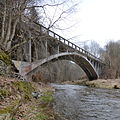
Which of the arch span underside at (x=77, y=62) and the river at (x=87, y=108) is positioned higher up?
the arch span underside at (x=77, y=62)

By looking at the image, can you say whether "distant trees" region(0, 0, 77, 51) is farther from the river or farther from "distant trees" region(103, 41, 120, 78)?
"distant trees" region(103, 41, 120, 78)

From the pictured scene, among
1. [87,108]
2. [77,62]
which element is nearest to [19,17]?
[87,108]

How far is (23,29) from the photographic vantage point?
13.5 metres

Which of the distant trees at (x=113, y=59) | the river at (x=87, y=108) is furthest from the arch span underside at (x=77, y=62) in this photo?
the river at (x=87, y=108)

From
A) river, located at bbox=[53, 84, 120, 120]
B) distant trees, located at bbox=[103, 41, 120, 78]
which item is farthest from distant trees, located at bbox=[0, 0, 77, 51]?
distant trees, located at bbox=[103, 41, 120, 78]

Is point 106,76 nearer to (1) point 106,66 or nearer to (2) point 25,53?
(1) point 106,66

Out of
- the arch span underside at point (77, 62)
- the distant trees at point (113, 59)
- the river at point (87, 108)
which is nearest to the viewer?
Result: the river at point (87, 108)

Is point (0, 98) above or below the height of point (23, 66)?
below

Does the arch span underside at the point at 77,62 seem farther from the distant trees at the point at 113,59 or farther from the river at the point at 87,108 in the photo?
the river at the point at 87,108

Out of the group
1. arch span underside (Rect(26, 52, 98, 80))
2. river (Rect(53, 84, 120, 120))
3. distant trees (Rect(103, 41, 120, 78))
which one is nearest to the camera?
river (Rect(53, 84, 120, 120))

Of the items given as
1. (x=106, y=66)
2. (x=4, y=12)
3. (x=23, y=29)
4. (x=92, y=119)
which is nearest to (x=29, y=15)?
(x=23, y=29)

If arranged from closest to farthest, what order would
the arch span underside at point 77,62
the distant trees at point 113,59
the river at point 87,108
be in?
the river at point 87,108 < the arch span underside at point 77,62 < the distant trees at point 113,59

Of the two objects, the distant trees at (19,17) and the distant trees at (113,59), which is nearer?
the distant trees at (19,17)

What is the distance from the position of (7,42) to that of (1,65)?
3.88 meters
